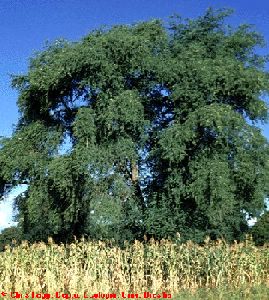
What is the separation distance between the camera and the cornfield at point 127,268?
16.1 meters

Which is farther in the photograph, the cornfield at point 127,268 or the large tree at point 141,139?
the large tree at point 141,139

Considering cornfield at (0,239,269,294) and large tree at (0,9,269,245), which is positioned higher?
large tree at (0,9,269,245)

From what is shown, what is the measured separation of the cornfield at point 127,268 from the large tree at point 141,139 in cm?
522

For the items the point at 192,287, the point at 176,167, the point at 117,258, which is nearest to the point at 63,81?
the point at 176,167

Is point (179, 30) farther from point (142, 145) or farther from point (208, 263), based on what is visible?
point (208, 263)

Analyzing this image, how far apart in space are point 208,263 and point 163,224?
22.3 feet

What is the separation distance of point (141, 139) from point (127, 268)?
917cm

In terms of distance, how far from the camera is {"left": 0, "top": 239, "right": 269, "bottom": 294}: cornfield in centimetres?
1614

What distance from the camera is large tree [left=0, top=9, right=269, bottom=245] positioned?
2328 cm

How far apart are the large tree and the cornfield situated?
522 centimetres

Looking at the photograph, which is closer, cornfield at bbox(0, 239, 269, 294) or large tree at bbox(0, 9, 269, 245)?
cornfield at bbox(0, 239, 269, 294)

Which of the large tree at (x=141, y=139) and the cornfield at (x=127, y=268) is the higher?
the large tree at (x=141, y=139)

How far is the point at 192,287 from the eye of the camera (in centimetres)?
1675

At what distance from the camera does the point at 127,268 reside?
17062 millimetres
